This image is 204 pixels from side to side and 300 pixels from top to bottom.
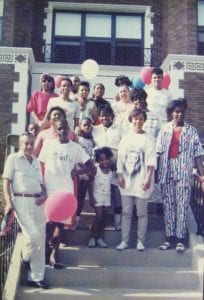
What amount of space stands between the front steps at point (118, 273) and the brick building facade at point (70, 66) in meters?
5.89

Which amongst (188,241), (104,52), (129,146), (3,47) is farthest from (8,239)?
(104,52)

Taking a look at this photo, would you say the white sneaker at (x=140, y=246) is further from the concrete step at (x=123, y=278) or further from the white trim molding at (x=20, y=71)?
the white trim molding at (x=20, y=71)

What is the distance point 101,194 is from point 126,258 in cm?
86

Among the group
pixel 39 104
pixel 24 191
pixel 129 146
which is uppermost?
pixel 39 104

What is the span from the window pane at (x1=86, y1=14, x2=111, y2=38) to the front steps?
845 centimetres

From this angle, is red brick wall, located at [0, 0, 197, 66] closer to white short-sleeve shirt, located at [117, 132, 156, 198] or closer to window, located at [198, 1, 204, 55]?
window, located at [198, 1, 204, 55]

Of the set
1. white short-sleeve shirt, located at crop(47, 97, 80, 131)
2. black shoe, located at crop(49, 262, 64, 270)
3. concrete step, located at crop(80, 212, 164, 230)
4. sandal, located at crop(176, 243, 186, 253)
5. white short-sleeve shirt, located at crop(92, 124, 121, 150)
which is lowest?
black shoe, located at crop(49, 262, 64, 270)

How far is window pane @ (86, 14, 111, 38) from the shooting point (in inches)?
582

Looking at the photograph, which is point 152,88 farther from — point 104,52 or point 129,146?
point 104,52

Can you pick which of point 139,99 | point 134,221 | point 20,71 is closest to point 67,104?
point 139,99

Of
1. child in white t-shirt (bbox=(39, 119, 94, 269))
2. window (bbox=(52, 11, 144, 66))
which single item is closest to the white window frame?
window (bbox=(52, 11, 144, 66))

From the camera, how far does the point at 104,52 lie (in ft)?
47.8

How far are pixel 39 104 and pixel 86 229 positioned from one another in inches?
81.2

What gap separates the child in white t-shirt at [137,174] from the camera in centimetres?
679
